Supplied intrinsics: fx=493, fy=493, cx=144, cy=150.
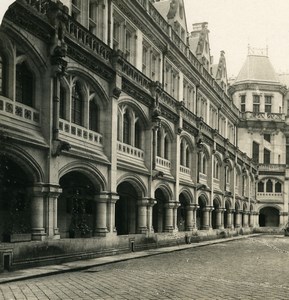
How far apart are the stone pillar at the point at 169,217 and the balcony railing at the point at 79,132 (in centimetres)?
966

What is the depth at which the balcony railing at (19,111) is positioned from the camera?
1478cm

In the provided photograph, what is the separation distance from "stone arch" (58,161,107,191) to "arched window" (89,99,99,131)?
2.13 meters

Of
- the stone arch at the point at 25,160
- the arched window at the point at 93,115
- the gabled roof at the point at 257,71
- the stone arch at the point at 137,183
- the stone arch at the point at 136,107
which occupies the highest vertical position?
the gabled roof at the point at 257,71

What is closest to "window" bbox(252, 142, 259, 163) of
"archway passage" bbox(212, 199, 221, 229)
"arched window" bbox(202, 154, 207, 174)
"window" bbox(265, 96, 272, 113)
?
"window" bbox(265, 96, 272, 113)

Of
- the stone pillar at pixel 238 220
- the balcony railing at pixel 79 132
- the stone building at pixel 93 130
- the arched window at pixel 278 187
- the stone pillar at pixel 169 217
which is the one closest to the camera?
the stone building at pixel 93 130

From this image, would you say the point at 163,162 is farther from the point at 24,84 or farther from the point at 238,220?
the point at 238,220

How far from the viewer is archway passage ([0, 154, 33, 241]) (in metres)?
15.7

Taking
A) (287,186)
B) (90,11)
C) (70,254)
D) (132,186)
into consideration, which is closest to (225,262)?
(70,254)

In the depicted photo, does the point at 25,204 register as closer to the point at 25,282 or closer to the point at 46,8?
the point at 25,282

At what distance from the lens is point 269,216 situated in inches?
2275

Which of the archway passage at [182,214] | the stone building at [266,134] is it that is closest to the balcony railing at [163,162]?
the archway passage at [182,214]

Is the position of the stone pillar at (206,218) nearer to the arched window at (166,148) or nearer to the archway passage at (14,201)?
the arched window at (166,148)

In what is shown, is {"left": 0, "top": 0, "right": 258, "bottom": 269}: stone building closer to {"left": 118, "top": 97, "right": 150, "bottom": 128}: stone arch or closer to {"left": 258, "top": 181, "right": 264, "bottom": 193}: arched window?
{"left": 118, "top": 97, "right": 150, "bottom": 128}: stone arch

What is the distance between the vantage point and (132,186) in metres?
25.4
